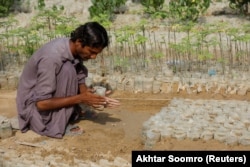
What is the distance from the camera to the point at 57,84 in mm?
4363

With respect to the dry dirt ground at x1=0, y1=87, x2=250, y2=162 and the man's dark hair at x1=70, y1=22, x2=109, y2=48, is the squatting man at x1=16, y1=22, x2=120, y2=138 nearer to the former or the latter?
the man's dark hair at x1=70, y1=22, x2=109, y2=48

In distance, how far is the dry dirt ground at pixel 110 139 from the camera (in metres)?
4.15

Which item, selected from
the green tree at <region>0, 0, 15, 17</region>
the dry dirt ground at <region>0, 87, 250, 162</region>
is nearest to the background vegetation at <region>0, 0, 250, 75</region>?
the dry dirt ground at <region>0, 87, 250, 162</region>

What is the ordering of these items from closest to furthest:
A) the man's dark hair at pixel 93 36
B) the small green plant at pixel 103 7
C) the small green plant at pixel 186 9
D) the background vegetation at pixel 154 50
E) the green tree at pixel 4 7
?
1. the man's dark hair at pixel 93 36
2. the background vegetation at pixel 154 50
3. the small green plant at pixel 186 9
4. the small green plant at pixel 103 7
5. the green tree at pixel 4 7

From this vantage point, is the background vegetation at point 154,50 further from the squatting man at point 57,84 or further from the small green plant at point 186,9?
the squatting man at point 57,84

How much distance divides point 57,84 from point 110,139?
789 mm

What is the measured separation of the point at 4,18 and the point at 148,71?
5285 mm

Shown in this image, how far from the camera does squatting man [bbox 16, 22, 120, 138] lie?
4.14 meters

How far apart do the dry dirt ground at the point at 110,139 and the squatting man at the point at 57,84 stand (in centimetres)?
17

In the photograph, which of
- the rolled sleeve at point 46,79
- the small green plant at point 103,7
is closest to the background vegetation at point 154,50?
the small green plant at point 103,7

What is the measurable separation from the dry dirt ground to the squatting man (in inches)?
6.6

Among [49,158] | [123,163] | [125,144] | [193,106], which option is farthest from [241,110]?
[49,158]

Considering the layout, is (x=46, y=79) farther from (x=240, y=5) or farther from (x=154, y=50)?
(x=240, y=5)

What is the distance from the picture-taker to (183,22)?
937 centimetres
